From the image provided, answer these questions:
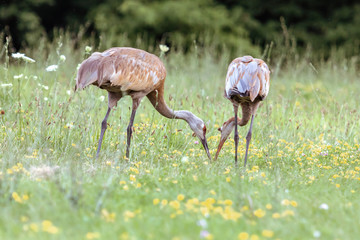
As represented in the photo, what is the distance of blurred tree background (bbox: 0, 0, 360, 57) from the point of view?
51.0 feet

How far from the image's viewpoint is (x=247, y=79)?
546 centimetres

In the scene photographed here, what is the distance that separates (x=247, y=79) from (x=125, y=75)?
1375mm

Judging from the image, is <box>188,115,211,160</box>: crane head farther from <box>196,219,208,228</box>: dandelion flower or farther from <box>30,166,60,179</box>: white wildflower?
<box>196,219,208,228</box>: dandelion flower

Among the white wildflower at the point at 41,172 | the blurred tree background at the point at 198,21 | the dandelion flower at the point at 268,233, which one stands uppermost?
the blurred tree background at the point at 198,21

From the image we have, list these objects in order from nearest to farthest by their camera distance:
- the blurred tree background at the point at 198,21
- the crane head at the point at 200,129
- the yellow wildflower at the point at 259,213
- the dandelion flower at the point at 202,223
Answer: the dandelion flower at the point at 202,223, the yellow wildflower at the point at 259,213, the crane head at the point at 200,129, the blurred tree background at the point at 198,21

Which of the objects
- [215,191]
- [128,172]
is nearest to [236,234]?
[215,191]

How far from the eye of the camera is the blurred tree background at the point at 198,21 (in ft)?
51.0

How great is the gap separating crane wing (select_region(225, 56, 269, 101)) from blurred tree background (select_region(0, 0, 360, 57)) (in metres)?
9.02

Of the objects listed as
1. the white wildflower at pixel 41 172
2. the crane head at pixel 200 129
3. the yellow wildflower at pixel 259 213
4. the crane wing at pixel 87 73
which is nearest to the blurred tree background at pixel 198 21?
the crane head at pixel 200 129

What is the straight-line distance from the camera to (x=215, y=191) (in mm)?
4062

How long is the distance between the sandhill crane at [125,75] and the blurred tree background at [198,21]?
8961mm

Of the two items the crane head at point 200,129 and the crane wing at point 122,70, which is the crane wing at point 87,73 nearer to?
the crane wing at point 122,70

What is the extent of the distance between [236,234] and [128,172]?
6.37 feet

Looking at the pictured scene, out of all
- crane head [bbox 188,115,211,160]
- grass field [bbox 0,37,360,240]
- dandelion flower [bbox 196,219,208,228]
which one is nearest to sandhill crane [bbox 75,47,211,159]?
crane head [bbox 188,115,211,160]
